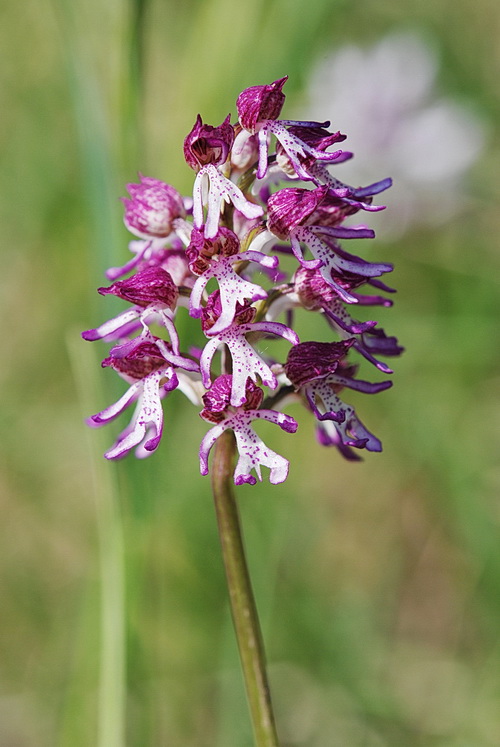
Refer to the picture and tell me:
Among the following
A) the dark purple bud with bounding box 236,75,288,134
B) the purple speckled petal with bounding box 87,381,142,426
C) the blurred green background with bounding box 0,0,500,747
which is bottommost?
the blurred green background with bounding box 0,0,500,747

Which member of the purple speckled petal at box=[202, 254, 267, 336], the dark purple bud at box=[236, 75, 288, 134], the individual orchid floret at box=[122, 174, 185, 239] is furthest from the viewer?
the individual orchid floret at box=[122, 174, 185, 239]

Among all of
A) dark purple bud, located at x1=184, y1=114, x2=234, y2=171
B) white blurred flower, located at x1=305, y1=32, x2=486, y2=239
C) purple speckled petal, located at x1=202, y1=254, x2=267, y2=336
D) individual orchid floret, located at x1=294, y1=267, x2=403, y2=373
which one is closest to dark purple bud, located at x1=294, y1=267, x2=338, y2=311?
individual orchid floret, located at x1=294, y1=267, x2=403, y2=373

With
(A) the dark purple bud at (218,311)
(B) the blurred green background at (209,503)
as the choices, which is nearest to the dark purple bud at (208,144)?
(A) the dark purple bud at (218,311)

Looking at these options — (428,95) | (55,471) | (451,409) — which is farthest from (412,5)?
(55,471)

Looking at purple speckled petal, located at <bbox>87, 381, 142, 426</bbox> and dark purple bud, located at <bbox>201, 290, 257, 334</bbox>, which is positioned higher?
dark purple bud, located at <bbox>201, 290, 257, 334</bbox>

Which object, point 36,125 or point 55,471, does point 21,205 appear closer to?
point 36,125

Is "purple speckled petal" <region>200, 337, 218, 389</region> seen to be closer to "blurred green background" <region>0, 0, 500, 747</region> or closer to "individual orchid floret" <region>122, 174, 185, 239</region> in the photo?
"individual orchid floret" <region>122, 174, 185, 239</region>
